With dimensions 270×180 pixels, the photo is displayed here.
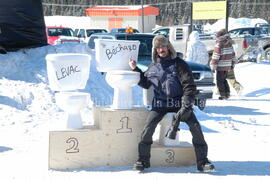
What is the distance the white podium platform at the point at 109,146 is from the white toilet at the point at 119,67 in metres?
0.16

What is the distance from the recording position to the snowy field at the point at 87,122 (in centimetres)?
548

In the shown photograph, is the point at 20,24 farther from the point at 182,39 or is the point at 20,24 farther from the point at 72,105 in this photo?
the point at 182,39

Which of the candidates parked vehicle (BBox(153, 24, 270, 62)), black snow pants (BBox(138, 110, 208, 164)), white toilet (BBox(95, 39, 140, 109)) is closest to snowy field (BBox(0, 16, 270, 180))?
black snow pants (BBox(138, 110, 208, 164))

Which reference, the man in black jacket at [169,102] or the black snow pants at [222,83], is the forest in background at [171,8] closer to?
the black snow pants at [222,83]

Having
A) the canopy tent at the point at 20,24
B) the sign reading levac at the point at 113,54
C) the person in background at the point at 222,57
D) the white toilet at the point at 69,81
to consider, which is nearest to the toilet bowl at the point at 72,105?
the white toilet at the point at 69,81

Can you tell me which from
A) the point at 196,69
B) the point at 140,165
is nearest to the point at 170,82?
the point at 140,165

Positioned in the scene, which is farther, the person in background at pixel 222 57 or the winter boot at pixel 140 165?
the person in background at pixel 222 57

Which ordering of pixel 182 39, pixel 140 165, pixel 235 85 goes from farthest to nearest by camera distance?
pixel 182 39, pixel 235 85, pixel 140 165

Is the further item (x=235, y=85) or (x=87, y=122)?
(x=235, y=85)

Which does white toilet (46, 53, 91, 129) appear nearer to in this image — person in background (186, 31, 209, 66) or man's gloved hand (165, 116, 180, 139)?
man's gloved hand (165, 116, 180, 139)

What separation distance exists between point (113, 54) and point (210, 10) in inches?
620

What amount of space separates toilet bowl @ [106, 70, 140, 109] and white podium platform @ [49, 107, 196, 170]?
113 mm

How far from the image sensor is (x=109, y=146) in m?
5.65

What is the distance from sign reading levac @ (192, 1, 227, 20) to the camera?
20.7 meters
